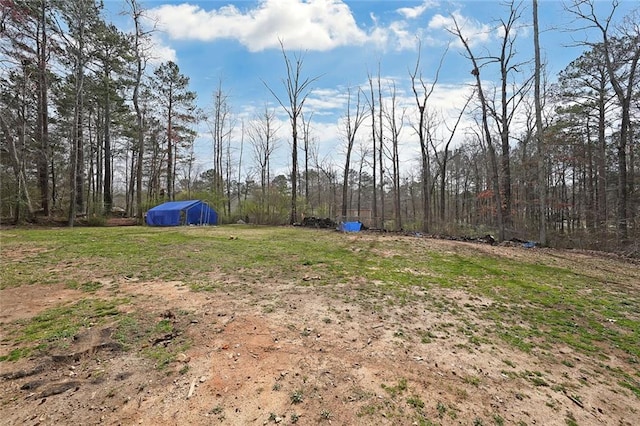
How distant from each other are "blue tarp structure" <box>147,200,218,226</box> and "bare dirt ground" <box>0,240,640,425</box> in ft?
47.0

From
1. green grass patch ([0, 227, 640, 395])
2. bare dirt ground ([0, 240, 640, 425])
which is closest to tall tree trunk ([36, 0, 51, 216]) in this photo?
green grass patch ([0, 227, 640, 395])

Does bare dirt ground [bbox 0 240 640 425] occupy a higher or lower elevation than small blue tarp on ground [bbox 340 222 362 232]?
lower

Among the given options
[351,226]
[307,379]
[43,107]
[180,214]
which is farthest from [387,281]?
[43,107]

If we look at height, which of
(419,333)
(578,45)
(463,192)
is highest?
(578,45)

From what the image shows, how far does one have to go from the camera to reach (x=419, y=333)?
2939 mm

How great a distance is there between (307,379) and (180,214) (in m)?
16.7

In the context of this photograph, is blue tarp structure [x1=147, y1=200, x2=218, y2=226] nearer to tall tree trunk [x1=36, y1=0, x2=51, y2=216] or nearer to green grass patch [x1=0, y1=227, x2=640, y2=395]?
tall tree trunk [x1=36, y1=0, x2=51, y2=216]

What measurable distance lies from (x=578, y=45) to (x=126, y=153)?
94.1ft

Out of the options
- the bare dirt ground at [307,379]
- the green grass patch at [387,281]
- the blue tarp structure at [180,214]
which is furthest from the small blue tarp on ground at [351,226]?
the bare dirt ground at [307,379]

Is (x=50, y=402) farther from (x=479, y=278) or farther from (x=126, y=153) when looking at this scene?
(x=126, y=153)

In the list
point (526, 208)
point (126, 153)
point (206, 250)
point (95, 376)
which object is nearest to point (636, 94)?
point (526, 208)

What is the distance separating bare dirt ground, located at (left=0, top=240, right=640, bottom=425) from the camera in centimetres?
180

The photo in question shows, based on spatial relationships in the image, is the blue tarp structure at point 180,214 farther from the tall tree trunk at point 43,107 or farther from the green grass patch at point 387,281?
the green grass patch at point 387,281

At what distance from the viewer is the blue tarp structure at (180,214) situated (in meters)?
16.7
